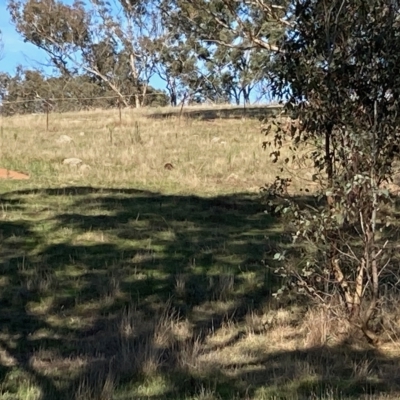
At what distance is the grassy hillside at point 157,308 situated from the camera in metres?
4.66

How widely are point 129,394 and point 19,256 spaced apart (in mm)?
4160

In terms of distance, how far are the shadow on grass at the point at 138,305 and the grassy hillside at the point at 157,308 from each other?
0.05ft

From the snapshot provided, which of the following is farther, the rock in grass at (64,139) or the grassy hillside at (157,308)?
the rock in grass at (64,139)

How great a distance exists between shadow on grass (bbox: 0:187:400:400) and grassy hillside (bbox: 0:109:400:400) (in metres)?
Answer: 0.02

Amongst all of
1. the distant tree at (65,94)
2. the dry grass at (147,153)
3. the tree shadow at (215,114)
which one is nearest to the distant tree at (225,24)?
the dry grass at (147,153)

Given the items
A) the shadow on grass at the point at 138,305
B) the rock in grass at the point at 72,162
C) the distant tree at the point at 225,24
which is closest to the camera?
the shadow on grass at the point at 138,305

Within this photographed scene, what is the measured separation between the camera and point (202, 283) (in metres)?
7.27

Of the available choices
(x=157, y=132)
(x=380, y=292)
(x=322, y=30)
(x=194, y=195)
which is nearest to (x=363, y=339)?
(x=380, y=292)

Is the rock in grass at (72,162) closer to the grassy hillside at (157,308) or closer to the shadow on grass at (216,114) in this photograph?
the grassy hillside at (157,308)

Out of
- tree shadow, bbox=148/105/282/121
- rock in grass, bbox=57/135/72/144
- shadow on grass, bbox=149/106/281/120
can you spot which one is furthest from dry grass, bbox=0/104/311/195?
shadow on grass, bbox=149/106/281/120

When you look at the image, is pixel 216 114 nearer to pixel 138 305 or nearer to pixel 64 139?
pixel 64 139

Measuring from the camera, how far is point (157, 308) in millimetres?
6465

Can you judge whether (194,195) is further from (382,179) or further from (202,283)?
(382,179)

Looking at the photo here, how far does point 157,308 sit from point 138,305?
189 mm
